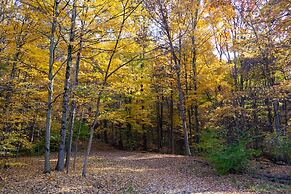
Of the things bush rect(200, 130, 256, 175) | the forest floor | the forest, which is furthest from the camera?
bush rect(200, 130, 256, 175)

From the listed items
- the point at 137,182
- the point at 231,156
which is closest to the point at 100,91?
the point at 137,182

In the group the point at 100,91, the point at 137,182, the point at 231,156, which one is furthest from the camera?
the point at 231,156

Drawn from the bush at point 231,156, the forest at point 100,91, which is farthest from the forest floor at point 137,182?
the bush at point 231,156

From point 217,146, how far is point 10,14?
33.5 ft

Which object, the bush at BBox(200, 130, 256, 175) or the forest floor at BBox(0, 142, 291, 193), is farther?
the bush at BBox(200, 130, 256, 175)

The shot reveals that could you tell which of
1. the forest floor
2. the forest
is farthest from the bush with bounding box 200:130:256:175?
the forest floor

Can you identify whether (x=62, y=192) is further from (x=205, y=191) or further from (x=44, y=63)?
(x=44, y=63)

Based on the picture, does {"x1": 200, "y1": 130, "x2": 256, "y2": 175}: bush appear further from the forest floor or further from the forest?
the forest floor

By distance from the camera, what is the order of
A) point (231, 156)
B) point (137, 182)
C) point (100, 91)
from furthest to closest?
1. point (231, 156)
2. point (100, 91)
3. point (137, 182)

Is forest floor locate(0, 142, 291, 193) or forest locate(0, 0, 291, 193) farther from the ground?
forest locate(0, 0, 291, 193)

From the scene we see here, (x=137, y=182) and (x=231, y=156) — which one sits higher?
(x=231, y=156)

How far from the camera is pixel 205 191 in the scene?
7.59 metres

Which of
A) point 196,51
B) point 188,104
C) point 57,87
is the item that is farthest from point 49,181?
point 196,51

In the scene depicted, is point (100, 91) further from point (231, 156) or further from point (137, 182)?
point (231, 156)
